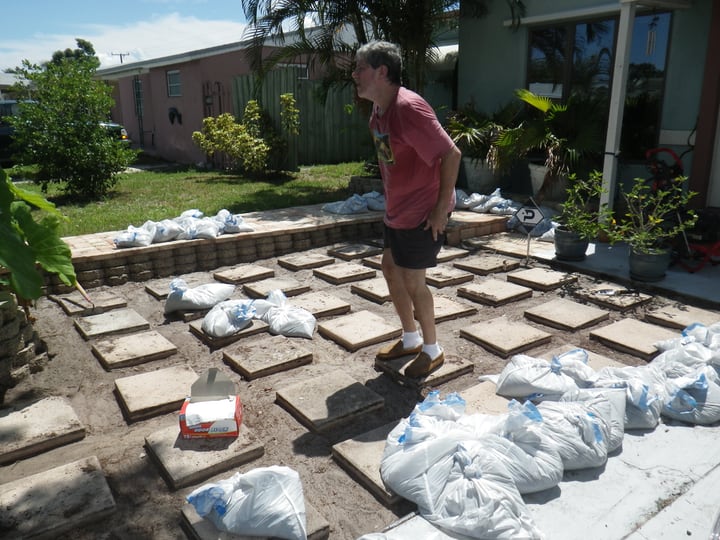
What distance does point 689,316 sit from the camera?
4199 mm

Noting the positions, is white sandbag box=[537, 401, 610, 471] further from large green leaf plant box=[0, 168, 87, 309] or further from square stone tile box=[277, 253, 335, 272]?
square stone tile box=[277, 253, 335, 272]

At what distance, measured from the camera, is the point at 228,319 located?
400cm

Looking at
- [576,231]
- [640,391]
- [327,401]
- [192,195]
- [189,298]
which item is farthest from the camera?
[192,195]

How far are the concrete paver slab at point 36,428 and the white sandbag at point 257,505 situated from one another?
104cm

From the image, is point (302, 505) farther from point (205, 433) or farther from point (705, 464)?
point (705, 464)

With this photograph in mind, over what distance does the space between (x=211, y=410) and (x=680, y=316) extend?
350 cm

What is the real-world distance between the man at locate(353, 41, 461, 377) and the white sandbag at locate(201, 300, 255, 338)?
1292 mm

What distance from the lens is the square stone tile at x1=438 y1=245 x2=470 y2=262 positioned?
19.4ft

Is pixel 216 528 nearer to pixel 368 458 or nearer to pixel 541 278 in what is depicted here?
pixel 368 458

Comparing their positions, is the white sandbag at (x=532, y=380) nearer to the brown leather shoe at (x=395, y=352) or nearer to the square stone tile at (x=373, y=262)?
the brown leather shoe at (x=395, y=352)

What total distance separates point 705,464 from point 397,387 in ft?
5.05

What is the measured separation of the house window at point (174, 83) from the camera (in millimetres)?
15086

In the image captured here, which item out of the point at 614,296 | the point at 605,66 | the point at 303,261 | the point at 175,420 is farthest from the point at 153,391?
the point at 605,66

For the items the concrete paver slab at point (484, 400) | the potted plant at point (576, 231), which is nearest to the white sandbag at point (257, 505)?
the concrete paver slab at point (484, 400)
